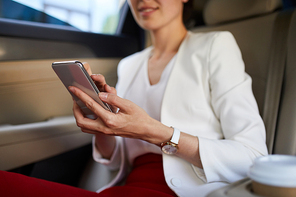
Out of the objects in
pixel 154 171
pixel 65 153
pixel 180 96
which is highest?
pixel 180 96

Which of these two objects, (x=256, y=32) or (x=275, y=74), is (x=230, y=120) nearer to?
(x=275, y=74)

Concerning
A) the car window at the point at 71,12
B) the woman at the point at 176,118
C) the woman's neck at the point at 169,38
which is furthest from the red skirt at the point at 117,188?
the car window at the point at 71,12

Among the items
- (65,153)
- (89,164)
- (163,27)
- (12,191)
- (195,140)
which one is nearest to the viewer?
(12,191)

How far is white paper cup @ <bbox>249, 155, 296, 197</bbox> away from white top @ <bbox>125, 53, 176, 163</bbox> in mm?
541

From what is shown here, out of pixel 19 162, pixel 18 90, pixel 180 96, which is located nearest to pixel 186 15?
pixel 180 96

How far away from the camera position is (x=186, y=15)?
1.34m

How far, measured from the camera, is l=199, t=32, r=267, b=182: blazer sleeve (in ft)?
2.57

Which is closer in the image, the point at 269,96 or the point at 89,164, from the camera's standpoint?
the point at 269,96

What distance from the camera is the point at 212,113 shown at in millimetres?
941

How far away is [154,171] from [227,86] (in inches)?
16.5

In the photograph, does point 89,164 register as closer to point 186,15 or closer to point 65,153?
point 65,153

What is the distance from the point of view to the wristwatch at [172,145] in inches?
30.9

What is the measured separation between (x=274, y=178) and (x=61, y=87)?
1.17 meters

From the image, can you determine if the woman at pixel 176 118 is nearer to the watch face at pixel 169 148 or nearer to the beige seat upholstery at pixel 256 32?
the watch face at pixel 169 148
